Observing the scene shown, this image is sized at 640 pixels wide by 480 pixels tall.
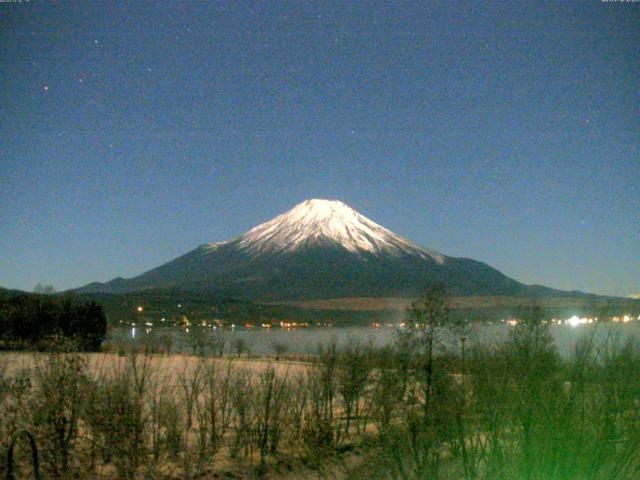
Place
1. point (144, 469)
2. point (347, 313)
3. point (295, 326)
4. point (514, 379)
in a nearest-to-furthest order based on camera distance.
Result: point (514, 379), point (144, 469), point (295, 326), point (347, 313)

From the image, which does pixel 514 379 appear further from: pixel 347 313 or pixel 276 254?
pixel 276 254

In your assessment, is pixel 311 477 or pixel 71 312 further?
pixel 71 312

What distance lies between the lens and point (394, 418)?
687 cm

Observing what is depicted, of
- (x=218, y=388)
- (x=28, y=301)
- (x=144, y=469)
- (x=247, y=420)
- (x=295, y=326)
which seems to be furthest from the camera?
(x=295, y=326)

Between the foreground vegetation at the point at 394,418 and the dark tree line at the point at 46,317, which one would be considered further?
the dark tree line at the point at 46,317

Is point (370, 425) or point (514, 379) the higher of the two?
point (514, 379)

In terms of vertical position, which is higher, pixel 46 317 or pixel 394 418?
pixel 394 418

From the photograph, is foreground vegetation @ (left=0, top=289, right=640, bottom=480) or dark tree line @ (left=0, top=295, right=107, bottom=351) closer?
foreground vegetation @ (left=0, top=289, right=640, bottom=480)

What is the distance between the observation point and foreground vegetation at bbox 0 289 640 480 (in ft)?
13.1

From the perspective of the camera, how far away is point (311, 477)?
1148cm

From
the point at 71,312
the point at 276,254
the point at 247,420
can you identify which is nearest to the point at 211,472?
the point at 247,420

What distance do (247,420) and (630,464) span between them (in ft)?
32.4

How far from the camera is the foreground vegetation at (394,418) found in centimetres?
399

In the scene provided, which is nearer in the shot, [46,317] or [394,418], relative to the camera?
[394,418]
